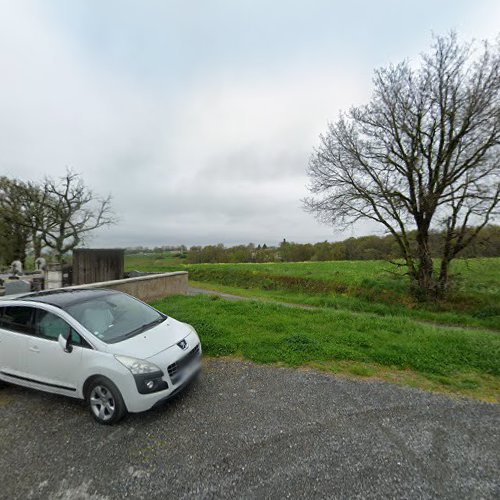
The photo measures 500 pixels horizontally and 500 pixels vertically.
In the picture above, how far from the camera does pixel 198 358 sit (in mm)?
4109

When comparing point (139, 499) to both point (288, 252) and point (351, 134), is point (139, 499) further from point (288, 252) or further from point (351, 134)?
point (288, 252)

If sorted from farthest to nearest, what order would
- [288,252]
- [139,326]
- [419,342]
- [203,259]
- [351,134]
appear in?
[203,259]
[288,252]
[351,134]
[419,342]
[139,326]

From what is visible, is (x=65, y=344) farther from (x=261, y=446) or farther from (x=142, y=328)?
(x=261, y=446)

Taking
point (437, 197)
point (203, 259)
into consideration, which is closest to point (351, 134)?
point (437, 197)

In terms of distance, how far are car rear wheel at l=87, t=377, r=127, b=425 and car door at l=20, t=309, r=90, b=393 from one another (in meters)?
0.29

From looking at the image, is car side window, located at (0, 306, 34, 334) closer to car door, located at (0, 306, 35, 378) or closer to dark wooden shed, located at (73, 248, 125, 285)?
car door, located at (0, 306, 35, 378)

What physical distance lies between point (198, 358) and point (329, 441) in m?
2.19

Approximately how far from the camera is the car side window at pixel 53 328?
3.51 metres

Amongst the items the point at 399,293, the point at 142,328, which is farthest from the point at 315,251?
the point at 142,328

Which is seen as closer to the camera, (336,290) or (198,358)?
(198,358)

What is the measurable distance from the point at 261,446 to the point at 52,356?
121 inches

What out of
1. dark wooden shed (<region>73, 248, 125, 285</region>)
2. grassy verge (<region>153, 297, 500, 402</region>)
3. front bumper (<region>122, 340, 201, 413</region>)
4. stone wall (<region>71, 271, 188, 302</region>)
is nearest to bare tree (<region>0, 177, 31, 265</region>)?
dark wooden shed (<region>73, 248, 125, 285</region>)

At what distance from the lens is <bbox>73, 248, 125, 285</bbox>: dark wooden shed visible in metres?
12.2

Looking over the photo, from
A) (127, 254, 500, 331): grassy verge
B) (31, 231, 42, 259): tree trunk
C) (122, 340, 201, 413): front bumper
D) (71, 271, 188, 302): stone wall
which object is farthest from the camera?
(31, 231, 42, 259): tree trunk
